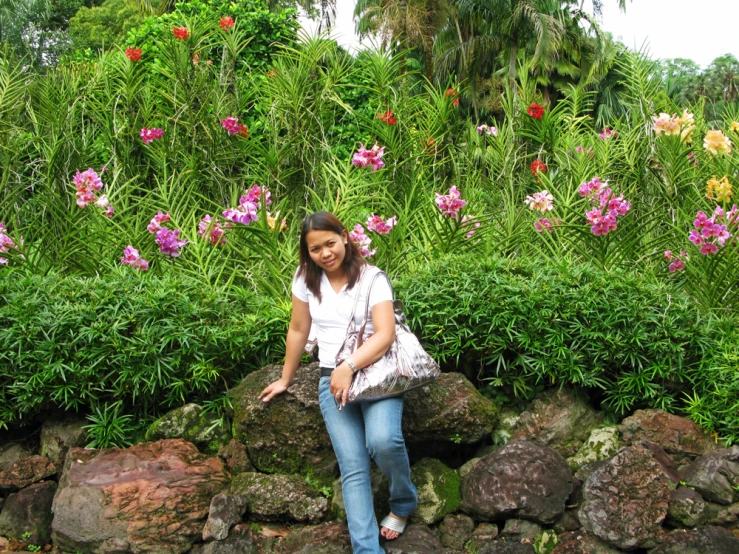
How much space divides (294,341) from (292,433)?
45 centimetres

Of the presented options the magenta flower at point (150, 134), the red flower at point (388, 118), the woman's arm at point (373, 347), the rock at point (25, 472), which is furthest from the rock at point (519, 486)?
the magenta flower at point (150, 134)

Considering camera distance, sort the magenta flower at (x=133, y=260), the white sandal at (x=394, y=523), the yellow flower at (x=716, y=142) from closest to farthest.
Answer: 1. the white sandal at (x=394, y=523)
2. the magenta flower at (x=133, y=260)
3. the yellow flower at (x=716, y=142)

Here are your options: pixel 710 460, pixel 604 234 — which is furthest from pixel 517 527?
pixel 604 234

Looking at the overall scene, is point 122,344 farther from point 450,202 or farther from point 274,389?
point 450,202

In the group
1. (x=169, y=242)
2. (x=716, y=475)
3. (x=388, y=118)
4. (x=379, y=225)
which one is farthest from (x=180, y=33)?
(x=716, y=475)

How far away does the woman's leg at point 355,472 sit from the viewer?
258cm

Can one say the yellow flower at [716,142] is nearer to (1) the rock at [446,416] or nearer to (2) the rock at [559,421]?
(2) the rock at [559,421]

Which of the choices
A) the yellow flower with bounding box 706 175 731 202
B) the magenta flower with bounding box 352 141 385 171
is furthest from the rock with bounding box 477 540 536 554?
the magenta flower with bounding box 352 141 385 171

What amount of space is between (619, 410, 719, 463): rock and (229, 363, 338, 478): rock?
1339 mm

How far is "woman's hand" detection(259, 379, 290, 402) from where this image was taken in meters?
3.00

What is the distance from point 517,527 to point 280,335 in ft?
4.61

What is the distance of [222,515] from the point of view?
9.41ft

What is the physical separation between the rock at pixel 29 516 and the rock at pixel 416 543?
5.04 ft

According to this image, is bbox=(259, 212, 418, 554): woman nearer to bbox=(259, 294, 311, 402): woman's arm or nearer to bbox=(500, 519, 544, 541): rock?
bbox=(259, 294, 311, 402): woman's arm
